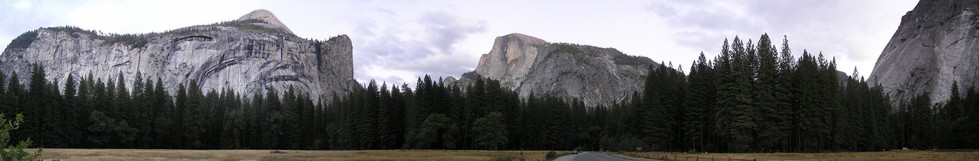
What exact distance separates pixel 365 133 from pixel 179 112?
39.7 metres

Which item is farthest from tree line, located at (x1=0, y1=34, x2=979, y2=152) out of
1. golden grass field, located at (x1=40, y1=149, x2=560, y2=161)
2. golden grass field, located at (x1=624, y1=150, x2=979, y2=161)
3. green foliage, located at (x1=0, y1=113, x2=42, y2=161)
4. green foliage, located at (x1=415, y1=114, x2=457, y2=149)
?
green foliage, located at (x1=0, y1=113, x2=42, y2=161)

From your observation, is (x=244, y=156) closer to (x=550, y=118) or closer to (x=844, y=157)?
(x=844, y=157)

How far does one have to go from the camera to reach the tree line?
7638 centimetres

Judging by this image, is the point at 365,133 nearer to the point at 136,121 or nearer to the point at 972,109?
the point at 136,121

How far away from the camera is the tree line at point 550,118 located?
3007 inches

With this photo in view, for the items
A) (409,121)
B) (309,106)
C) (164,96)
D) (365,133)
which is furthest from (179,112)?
(409,121)

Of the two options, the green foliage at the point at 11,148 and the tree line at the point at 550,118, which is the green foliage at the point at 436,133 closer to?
the tree line at the point at 550,118

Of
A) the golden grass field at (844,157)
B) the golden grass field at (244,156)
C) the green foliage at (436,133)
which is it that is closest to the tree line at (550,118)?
the green foliage at (436,133)

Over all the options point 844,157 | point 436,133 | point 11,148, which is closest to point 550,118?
point 436,133

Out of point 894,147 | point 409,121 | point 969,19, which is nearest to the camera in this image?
point 409,121

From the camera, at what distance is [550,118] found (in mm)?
114812

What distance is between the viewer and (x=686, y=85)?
92.9 meters

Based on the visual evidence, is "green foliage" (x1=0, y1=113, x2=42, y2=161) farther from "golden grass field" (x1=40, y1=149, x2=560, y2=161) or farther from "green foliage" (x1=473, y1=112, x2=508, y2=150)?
"green foliage" (x1=473, y1=112, x2=508, y2=150)

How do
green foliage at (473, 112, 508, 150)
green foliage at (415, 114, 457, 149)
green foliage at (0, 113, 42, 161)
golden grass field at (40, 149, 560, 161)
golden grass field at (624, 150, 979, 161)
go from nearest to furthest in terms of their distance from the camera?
green foliage at (0, 113, 42, 161) < golden grass field at (624, 150, 979, 161) < golden grass field at (40, 149, 560, 161) < green foliage at (473, 112, 508, 150) < green foliage at (415, 114, 457, 149)
